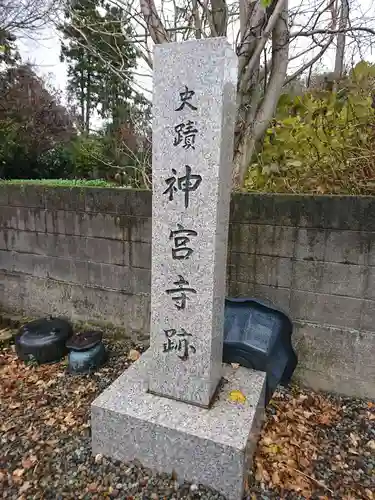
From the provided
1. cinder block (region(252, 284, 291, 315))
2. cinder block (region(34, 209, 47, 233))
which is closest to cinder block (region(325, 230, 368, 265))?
cinder block (region(252, 284, 291, 315))

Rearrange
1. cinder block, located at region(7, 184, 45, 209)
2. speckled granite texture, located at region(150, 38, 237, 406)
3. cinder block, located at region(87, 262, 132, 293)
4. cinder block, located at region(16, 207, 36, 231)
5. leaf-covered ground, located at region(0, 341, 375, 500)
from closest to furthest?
speckled granite texture, located at region(150, 38, 237, 406) < leaf-covered ground, located at region(0, 341, 375, 500) < cinder block, located at region(87, 262, 132, 293) < cinder block, located at region(7, 184, 45, 209) < cinder block, located at region(16, 207, 36, 231)

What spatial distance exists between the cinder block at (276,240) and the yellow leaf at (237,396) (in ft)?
3.96

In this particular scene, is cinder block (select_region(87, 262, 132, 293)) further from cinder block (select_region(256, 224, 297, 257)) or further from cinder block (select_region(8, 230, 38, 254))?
cinder block (select_region(256, 224, 297, 257))

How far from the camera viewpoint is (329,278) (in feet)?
8.69

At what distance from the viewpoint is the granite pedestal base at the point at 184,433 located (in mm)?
1814

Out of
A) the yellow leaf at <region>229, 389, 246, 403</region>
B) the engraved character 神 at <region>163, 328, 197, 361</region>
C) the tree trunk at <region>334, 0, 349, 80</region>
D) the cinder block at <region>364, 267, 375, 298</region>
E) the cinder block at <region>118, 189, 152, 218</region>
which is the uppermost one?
the tree trunk at <region>334, 0, 349, 80</region>

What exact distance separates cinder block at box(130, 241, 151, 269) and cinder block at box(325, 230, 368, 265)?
171cm

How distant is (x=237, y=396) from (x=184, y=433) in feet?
1.55

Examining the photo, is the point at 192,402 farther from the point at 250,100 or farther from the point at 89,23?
the point at 89,23

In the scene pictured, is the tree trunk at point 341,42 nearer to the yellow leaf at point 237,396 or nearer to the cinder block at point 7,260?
the yellow leaf at point 237,396

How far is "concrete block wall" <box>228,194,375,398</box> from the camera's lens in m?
2.55

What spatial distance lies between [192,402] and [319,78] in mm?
5136

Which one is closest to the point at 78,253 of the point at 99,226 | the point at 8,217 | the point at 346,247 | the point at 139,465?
the point at 99,226

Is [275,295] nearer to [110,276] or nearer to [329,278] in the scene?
[329,278]
